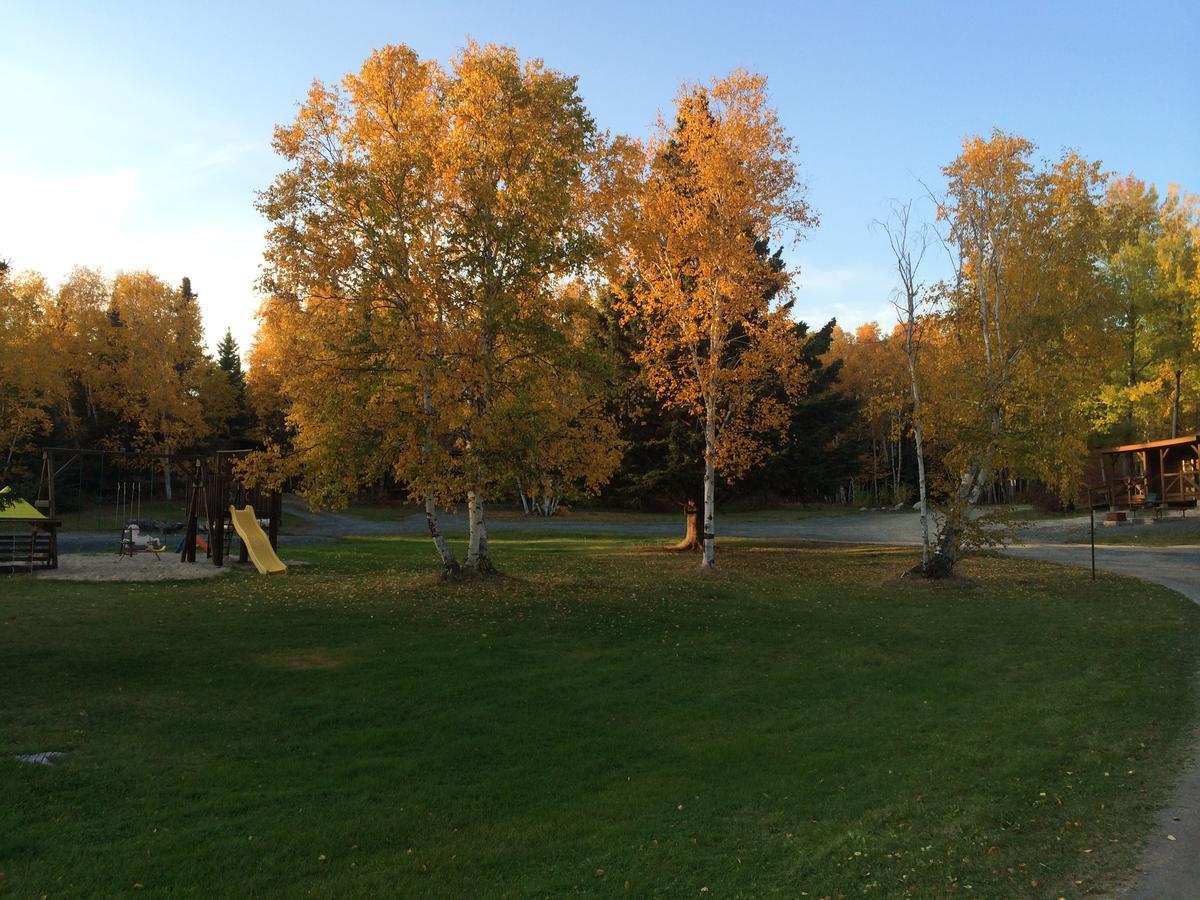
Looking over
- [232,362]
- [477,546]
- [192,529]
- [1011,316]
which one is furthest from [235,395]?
[1011,316]

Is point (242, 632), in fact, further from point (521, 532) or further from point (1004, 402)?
point (521, 532)

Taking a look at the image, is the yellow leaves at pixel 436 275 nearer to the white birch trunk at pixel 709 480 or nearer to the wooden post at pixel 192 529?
the white birch trunk at pixel 709 480

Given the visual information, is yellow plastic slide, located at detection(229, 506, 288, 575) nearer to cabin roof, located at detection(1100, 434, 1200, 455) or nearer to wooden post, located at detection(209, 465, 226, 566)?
wooden post, located at detection(209, 465, 226, 566)

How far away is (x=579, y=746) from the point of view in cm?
760

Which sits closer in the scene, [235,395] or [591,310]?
[591,310]

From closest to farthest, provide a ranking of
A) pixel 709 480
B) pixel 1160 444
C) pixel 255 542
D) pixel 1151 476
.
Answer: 1. pixel 709 480
2. pixel 255 542
3. pixel 1160 444
4. pixel 1151 476

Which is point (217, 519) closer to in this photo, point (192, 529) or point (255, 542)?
point (192, 529)

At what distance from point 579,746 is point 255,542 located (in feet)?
54.8

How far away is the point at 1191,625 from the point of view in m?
13.2

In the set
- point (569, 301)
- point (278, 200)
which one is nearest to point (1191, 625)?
point (569, 301)

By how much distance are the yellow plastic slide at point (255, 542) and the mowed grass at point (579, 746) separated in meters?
5.20

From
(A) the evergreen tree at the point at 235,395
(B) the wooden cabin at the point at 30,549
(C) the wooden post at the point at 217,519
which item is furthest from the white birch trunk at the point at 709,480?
(A) the evergreen tree at the point at 235,395

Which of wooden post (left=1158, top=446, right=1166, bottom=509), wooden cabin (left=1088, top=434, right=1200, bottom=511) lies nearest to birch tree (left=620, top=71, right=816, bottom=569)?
wooden cabin (left=1088, top=434, right=1200, bottom=511)

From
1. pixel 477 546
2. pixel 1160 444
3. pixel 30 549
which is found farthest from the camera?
pixel 1160 444
